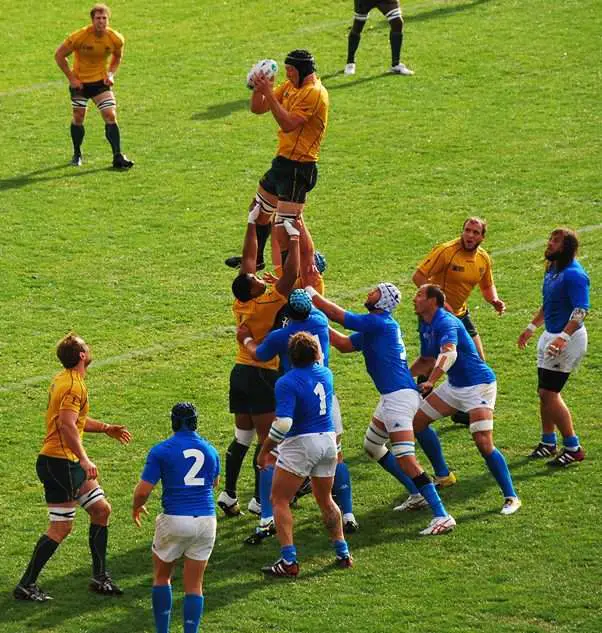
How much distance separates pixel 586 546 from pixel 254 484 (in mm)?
3349

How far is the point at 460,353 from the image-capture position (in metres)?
13.6

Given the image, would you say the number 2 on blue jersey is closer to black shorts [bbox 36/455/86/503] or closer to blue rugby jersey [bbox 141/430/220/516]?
blue rugby jersey [bbox 141/430/220/516]

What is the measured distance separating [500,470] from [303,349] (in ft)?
7.92

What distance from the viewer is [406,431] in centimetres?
1323

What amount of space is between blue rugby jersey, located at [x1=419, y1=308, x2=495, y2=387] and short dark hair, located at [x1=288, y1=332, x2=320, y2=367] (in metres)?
1.66

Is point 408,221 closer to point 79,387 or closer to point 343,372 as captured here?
point 343,372

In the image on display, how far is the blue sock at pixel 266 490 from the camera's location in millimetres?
13047

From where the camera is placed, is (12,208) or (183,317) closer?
(183,317)

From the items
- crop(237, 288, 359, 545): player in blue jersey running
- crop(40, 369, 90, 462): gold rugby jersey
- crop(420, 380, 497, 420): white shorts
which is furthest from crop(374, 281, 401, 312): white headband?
crop(40, 369, 90, 462): gold rugby jersey

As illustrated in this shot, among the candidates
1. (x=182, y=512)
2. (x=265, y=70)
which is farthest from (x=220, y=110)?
(x=182, y=512)

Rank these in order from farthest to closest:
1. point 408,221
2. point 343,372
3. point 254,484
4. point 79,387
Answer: point 408,221, point 343,372, point 254,484, point 79,387

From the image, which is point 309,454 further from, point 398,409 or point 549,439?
point 549,439

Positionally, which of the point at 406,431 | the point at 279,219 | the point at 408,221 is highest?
the point at 279,219

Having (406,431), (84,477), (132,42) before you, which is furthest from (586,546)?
(132,42)
